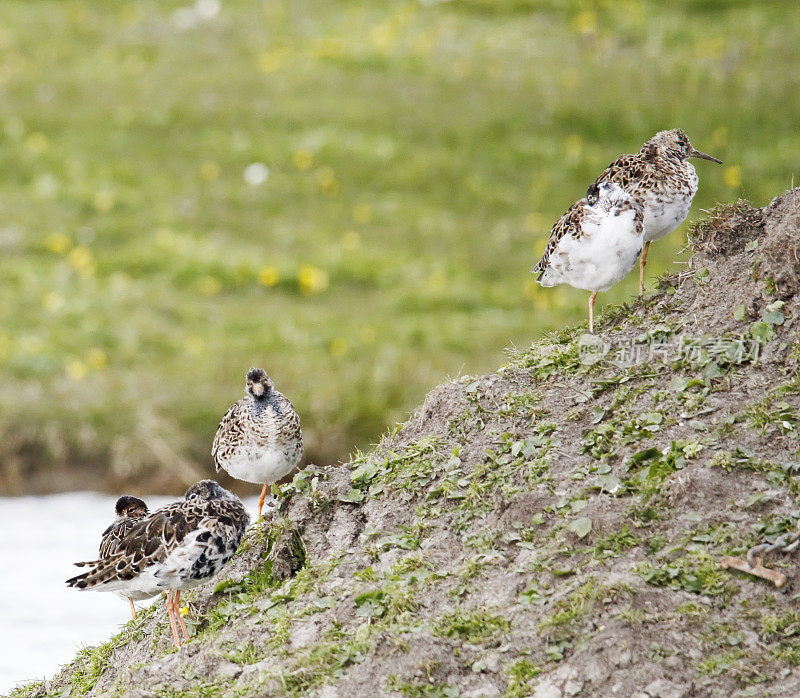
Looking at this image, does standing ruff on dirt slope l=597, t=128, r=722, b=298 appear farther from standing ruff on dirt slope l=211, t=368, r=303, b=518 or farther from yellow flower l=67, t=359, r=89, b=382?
yellow flower l=67, t=359, r=89, b=382

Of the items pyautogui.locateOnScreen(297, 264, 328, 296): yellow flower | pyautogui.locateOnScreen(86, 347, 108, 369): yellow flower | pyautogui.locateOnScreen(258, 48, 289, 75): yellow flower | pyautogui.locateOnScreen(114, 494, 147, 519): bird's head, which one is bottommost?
pyautogui.locateOnScreen(114, 494, 147, 519): bird's head

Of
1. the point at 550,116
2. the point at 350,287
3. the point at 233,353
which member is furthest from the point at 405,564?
the point at 550,116

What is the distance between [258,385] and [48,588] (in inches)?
165

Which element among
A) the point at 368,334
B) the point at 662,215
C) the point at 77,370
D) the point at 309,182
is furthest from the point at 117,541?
the point at 309,182

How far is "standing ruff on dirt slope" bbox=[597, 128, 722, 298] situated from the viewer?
7.58m

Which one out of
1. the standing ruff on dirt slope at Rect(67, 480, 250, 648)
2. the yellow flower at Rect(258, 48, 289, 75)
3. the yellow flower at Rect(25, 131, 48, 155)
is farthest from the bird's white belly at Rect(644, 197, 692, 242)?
the yellow flower at Rect(258, 48, 289, 75)

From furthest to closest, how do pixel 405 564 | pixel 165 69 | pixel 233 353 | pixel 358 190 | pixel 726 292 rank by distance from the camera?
pixel 165 69 < pixel 358 190 < pixel 233 353 < pixel 726 292 < pixel 405 564

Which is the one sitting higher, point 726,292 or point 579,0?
point 579,0

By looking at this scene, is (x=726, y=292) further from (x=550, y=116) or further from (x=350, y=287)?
(x=550, y=116)

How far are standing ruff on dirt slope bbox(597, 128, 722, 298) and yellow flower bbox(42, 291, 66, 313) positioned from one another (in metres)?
8.99

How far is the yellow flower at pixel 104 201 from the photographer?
17.4 metres

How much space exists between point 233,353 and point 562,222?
22.7 ft

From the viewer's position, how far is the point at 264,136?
1939 centimetres

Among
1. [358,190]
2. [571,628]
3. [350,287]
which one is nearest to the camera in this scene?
[571,628]
